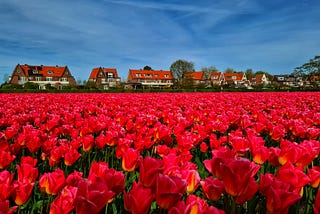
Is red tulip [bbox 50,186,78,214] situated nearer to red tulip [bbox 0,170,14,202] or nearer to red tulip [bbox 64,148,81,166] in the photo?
red tulip [bbox 0,170,14,202]

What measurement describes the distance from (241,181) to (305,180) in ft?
1.28

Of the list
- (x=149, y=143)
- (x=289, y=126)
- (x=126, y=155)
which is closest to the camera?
(x=126, y=155)

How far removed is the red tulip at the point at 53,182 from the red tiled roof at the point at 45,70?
349 feet

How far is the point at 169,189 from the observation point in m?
1.19

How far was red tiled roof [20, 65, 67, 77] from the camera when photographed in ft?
323

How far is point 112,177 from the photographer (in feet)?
4.48

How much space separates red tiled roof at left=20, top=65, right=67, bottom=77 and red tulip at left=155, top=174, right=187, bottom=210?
352 ft

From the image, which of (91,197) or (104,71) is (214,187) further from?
(104,71)

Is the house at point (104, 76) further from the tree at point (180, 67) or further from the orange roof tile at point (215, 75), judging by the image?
the orange roof tile at point (215, 75)

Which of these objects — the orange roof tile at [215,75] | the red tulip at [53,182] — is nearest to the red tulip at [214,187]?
the red tulip at [53,182]

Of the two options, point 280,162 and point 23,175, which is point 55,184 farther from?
point 280,162

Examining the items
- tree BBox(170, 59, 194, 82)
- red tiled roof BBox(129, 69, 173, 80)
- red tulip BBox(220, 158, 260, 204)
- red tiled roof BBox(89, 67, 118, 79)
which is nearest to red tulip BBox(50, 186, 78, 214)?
red tulip BBox(220, 158, 260, 204)

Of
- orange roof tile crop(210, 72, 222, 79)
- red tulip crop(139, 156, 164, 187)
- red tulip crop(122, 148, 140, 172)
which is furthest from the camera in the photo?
orange roof tile crop(210, 72, 222, 79)

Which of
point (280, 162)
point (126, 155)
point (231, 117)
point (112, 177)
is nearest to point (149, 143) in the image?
point (126, 155)
